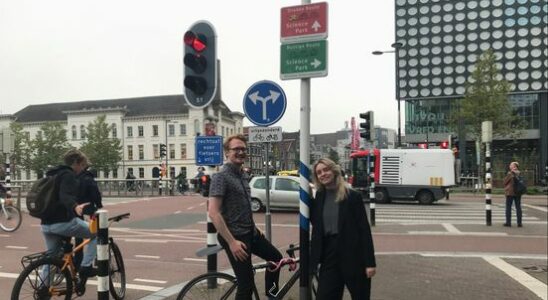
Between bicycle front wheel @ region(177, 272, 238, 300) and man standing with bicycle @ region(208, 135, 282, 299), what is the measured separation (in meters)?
0.10

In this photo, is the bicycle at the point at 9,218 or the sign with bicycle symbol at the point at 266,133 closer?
the sign with bicycle symbol at the point at 266,133

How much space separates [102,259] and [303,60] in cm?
261

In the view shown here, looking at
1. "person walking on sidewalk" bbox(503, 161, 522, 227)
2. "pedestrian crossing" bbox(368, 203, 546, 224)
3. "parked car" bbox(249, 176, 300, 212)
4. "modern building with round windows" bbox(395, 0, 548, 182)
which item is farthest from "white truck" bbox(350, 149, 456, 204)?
"modern building with round windows" bbox(395, 0, 548, 182)

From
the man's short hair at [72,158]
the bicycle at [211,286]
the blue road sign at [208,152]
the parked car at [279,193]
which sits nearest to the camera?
the bicycle at [211,286]

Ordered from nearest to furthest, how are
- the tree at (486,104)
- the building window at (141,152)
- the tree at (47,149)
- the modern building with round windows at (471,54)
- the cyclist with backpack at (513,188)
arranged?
the cyclist with backpack at (513,188) < the tree at (486,104) < the modern building with round windows at (471,54) < the tree at (47,149) < the building window at (141,152)

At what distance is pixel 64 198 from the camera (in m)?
5.48

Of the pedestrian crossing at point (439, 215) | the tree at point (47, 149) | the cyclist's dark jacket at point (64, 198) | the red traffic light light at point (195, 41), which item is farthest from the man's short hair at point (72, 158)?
the tree at point (47, 149)

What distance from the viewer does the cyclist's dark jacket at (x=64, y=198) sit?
5.49 m

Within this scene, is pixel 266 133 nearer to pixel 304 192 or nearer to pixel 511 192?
pixel 304 192

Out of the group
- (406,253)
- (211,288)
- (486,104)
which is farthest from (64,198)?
(486,104)

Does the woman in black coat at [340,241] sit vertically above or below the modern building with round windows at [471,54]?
below

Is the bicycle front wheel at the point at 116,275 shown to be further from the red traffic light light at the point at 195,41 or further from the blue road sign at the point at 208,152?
the red traffic light light at the point at 195,41

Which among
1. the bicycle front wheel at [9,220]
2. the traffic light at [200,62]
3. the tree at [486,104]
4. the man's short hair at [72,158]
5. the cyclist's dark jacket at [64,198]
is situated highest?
the tree at [486,104]

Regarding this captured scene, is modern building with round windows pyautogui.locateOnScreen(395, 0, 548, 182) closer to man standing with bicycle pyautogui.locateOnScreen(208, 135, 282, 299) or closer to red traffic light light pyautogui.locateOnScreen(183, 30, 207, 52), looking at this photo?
red traffic light light pyautogui.locateOnScreen(183, 30, 207, 52)
